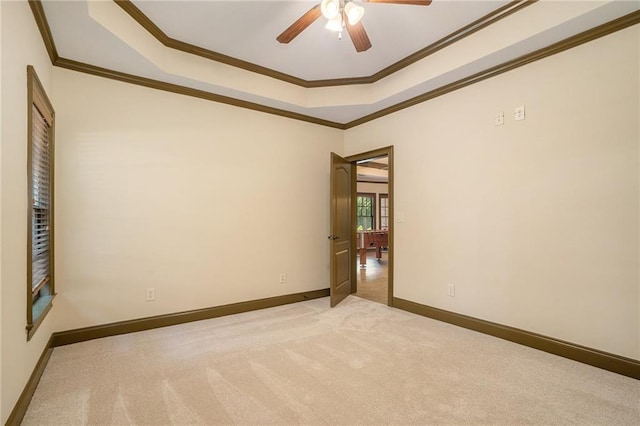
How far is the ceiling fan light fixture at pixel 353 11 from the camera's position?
6.56 ft

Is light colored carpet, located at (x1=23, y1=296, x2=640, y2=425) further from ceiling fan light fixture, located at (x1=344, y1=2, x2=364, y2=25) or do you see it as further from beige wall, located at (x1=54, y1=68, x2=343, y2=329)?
ceiling fan light fixture, located at (x1=344, y1=2, x2=364, y2=25)

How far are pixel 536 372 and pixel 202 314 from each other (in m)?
3.15

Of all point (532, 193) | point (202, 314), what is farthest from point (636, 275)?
point (202, 314)

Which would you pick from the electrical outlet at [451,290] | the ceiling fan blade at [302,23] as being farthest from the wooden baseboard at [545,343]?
the ceiling fan blade at [302,23]

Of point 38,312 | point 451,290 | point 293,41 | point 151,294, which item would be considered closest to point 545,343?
point 451,290

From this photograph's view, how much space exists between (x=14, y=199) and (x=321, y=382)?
85.5 inches

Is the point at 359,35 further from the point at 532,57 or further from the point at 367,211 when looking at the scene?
the point at 367,211

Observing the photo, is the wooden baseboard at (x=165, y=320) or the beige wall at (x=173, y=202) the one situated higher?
the beige wall at (x=173, y=202)

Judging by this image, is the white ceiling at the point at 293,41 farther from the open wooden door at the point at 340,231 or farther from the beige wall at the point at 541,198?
the open wooden door at the point at 340,231

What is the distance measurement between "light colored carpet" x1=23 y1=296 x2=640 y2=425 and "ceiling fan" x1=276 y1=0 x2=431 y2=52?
97.6 inches

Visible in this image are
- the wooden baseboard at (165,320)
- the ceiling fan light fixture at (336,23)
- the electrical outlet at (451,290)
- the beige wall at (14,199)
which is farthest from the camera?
the electrical outlet at (451,290)

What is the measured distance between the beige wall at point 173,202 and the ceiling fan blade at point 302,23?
1553 millimetres

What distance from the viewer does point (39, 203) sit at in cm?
237

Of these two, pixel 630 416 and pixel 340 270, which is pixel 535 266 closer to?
pixel 630 416
